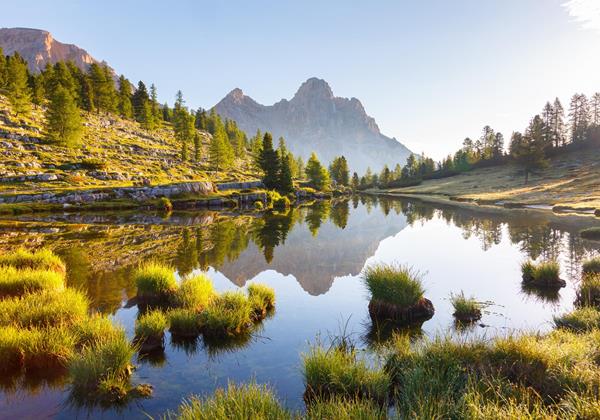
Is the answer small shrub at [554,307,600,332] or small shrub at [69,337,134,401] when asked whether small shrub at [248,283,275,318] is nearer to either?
small shrub at [69,337,134,401]

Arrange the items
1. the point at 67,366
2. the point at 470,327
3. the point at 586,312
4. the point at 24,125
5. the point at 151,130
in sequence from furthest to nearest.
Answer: the point at 151,130, the point at 24,125, the point at 470,327, the point at 586,312, the point at 67,366

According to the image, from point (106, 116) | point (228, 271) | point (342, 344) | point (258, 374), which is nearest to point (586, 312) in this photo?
point (342, 344)

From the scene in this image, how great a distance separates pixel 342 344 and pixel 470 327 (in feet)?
16.6

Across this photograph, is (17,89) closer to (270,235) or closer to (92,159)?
(92,159)

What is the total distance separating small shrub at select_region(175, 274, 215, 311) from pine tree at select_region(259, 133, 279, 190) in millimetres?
71228

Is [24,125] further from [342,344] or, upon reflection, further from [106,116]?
[342,344]

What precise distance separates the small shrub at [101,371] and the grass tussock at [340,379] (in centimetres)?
419

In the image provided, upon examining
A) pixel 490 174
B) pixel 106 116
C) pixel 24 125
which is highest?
pixel 106 116

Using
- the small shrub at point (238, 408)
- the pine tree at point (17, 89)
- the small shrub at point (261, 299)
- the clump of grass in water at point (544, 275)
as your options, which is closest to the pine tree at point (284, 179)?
the clump of grass in water at point (544, 275)

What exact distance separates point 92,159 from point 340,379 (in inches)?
3564

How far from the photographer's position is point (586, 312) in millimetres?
11156

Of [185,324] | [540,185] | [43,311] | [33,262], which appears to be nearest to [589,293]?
[185,324]

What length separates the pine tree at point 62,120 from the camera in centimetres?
8638

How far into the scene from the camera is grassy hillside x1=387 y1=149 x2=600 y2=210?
64.9 metres
